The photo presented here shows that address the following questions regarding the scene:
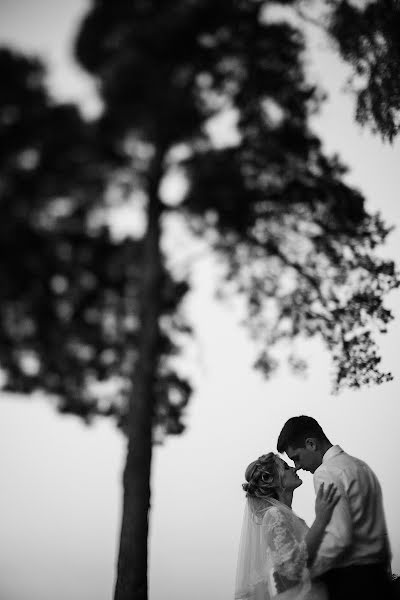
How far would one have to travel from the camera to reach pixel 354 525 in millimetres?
3072

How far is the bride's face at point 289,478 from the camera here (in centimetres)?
445

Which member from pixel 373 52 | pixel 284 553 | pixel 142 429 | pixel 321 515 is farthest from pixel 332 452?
pixel 373 52

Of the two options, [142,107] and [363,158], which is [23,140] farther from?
[363,158]

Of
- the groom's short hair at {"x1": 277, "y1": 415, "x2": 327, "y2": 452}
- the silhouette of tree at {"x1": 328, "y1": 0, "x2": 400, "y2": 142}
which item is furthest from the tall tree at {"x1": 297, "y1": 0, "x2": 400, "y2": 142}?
the groom's short hair at {"x1": 277, "y1": 415, "x2": 327, "y2": 452}

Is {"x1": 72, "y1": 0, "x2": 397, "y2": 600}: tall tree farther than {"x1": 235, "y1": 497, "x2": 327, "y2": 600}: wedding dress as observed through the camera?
Yes

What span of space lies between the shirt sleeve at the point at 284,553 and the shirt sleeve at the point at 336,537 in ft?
0.69

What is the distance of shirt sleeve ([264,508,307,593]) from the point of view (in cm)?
349

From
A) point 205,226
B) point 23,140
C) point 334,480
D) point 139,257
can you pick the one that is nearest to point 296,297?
point 205,226

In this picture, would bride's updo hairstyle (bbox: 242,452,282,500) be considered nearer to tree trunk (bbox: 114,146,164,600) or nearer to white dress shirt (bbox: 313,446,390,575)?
tree trunk (bbox: 114,146,164,600)

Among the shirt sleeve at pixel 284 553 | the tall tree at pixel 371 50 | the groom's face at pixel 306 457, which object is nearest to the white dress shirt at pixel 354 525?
the shirt sleeve at pixel 284 553

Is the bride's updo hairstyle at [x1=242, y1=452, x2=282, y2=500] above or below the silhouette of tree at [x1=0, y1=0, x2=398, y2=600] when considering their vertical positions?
below

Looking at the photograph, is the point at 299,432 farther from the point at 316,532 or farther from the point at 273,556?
the point at 273,556

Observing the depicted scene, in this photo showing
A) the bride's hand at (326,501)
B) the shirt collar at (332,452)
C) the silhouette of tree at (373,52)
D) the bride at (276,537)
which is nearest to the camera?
the bride's hand at (326,501)

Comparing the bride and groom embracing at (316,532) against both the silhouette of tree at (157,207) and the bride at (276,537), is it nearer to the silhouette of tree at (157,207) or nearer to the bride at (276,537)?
the bride at (276,537)
